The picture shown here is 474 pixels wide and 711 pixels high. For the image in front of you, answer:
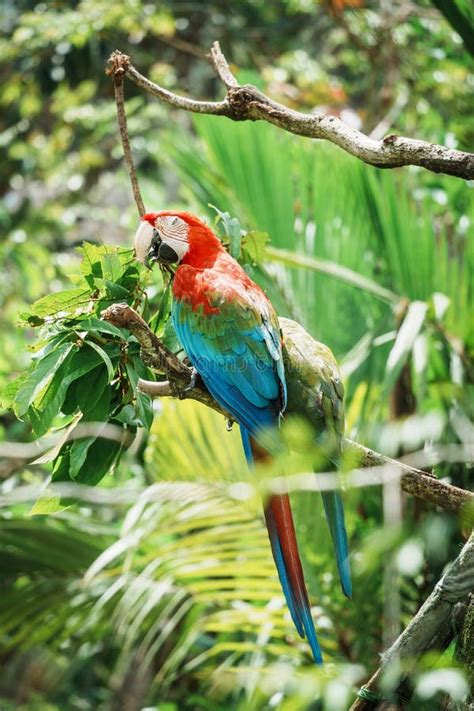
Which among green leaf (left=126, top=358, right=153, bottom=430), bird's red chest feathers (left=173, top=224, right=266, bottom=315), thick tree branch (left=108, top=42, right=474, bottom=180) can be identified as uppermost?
thick tree branch (left=108, top=42, right=474, bottom=180)

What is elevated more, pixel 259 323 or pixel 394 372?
pixel 259 323

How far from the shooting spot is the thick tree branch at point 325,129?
36.5 inches

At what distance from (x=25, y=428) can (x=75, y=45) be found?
1.68 meters

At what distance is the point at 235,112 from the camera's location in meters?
1.13

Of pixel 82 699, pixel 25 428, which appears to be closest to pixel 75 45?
pixel 25 428

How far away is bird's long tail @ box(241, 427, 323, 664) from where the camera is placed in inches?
43.3

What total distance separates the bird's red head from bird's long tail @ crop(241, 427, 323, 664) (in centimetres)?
37

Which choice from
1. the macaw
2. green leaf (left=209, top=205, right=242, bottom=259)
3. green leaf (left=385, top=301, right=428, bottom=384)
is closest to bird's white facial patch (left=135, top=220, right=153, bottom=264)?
the macaw

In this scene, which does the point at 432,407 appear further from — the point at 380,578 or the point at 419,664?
the point at 419,664

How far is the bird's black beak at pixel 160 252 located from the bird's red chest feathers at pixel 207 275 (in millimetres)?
21

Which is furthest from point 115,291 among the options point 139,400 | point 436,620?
point 436,620

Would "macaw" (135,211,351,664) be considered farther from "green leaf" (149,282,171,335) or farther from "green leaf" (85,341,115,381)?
"green leaf" (85,341,115,381)

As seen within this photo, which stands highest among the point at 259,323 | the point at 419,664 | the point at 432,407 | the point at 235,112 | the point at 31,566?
the point at 235,112

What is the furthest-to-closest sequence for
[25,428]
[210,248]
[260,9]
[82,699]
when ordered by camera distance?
[260,9]
[82,699]
[25,428]
[210,248]
